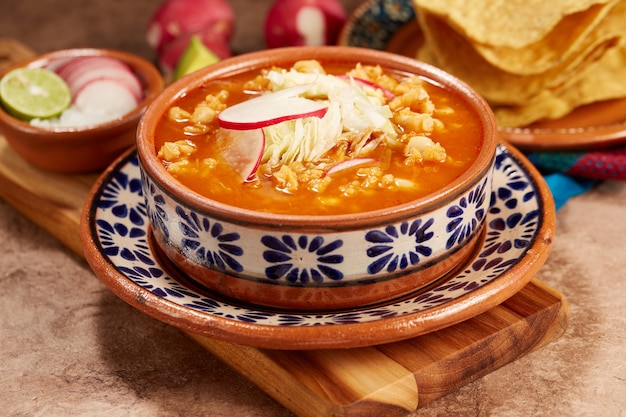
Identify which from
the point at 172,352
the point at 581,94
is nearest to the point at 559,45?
the point at 581,94

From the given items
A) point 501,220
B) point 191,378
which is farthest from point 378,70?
point 191,378

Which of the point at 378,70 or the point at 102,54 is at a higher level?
the point at 378,70

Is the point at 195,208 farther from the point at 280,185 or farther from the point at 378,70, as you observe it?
the point at 378,70

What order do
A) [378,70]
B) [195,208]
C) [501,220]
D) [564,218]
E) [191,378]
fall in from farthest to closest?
[564,218]
[378,70]
[501,220]
[191,378]
[195,208]

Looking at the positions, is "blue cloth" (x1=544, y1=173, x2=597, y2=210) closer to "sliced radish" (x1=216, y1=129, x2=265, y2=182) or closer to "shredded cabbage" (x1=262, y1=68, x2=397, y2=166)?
"shredded cabbage" (x1=262, y1=68, x2=397, y2=166)

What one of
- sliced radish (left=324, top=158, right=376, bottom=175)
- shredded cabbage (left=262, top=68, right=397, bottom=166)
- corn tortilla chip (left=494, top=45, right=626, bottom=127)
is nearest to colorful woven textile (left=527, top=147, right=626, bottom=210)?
corn tortilla chip (left=494, top=45, right=626, bottom=127)

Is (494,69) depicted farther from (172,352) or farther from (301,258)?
(172,352)

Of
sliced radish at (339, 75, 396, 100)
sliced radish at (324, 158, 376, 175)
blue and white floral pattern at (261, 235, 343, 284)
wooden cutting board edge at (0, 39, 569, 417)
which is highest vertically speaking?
sliced radish at (339, 75, 396, 100)
